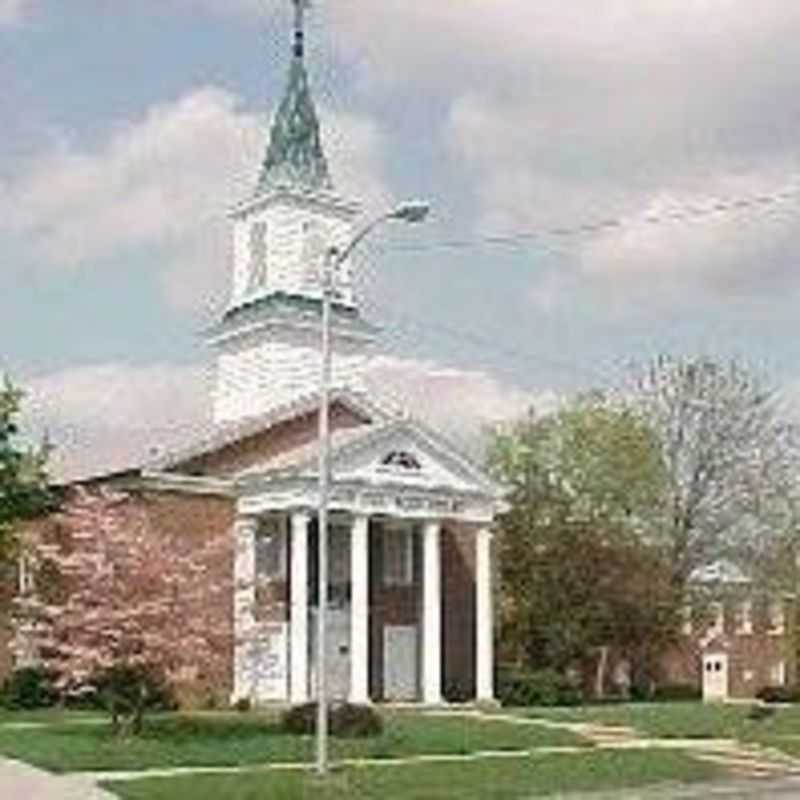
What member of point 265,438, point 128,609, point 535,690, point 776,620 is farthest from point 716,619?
point 128,609

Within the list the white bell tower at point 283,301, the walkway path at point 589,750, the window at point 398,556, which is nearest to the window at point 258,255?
the white bell tower at point 283,301

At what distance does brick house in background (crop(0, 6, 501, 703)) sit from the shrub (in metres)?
6.53

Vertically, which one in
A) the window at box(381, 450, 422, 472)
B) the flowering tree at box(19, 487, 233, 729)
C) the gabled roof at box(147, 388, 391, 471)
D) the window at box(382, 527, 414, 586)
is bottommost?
the flowering tree at box(19, 487, 233, 729)

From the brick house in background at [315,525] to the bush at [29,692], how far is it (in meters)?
0.53

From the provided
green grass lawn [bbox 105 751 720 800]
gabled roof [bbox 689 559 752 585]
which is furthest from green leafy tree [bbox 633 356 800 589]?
green grass lawn [bbox 105 751 720 800]

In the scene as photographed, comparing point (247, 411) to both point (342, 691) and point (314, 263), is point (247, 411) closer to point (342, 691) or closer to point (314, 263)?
point (314, 263)

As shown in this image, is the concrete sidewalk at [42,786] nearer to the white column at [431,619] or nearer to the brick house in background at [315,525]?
the brick house in background at [315,525]

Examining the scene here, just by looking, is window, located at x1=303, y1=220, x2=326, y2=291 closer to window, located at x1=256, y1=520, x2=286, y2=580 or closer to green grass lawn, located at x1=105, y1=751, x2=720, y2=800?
window, located at x1=256, y1=520, x2=286, y2=580

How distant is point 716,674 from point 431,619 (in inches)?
1203

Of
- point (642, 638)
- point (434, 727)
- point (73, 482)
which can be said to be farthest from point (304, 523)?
point (642, 638)

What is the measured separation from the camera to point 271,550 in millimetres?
53906

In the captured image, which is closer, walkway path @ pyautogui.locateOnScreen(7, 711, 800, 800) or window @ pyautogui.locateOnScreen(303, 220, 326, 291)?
walkway path @ pyautogui.locateOnScreen(7, 711, 800, 800)

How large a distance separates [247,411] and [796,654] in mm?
22998

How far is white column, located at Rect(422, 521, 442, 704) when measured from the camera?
53.4 meters
